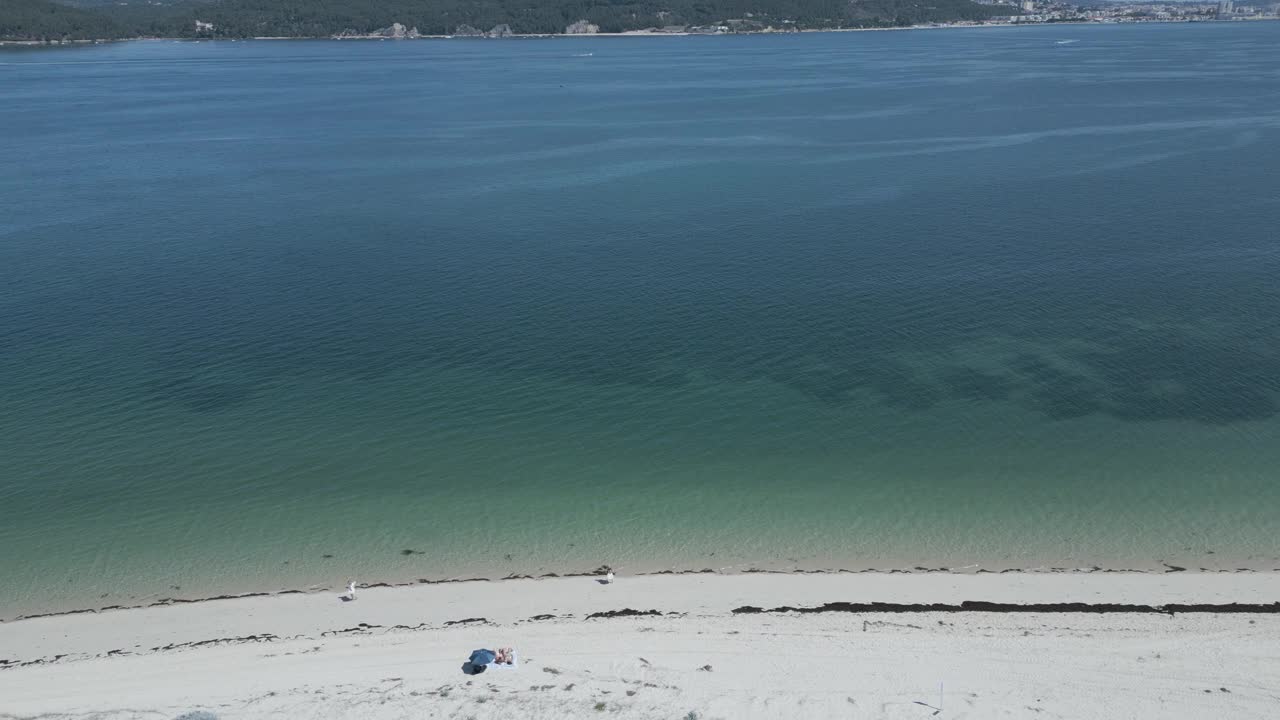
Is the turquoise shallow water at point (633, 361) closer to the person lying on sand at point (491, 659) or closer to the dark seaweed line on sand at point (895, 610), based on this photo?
the dark seaweed line on sand at point (895, 610)

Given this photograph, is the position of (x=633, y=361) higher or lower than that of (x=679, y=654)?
higher

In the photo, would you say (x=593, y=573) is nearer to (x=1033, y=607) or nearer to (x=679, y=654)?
(x=679, y=654)

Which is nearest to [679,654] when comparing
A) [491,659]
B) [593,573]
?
[491,659]

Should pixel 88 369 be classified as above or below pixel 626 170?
below

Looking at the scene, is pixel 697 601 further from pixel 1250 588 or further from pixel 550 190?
pixel 550 190

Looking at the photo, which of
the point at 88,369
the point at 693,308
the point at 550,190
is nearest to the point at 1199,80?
the point at 550,190

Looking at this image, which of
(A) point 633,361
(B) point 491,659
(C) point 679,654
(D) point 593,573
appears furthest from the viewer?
(A) point 633,361
